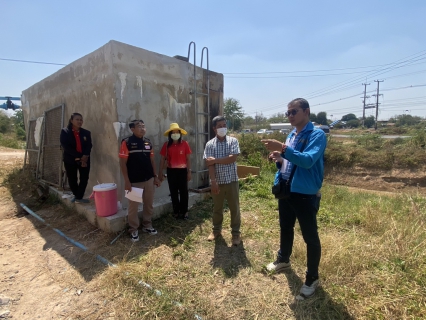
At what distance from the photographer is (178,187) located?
4633 millimetres

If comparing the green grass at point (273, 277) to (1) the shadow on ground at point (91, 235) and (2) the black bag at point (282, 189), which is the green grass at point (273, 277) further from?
(2) the black bag at point (282, 189)

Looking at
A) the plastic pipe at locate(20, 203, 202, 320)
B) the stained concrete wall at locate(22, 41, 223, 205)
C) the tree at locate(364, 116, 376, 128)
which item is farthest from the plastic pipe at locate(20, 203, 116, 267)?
the tree at locate(364, 116, 376, 128)

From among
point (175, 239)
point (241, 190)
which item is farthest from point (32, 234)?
point (241, 190)

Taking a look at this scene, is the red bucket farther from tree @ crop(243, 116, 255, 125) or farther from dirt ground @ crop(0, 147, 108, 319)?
tree @ crop(243, 116, 255, 125)

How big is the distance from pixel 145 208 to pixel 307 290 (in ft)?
9.03

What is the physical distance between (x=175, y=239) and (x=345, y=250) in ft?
7.99

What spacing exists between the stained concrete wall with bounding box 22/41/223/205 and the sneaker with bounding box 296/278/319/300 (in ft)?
11.3

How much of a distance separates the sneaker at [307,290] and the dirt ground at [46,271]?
6.29ft

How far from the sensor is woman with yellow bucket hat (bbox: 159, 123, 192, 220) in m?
4.44

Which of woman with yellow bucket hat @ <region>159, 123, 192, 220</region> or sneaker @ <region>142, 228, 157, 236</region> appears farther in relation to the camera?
woman with yellow bucket hat @ <region>159, 123, 192, 220</region>

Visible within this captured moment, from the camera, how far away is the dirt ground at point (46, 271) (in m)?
2.63

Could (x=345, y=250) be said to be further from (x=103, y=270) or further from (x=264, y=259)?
(x=103, y=270)

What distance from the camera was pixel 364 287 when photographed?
2.56 metres

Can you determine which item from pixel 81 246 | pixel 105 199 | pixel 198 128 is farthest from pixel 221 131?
pixel 81 246
